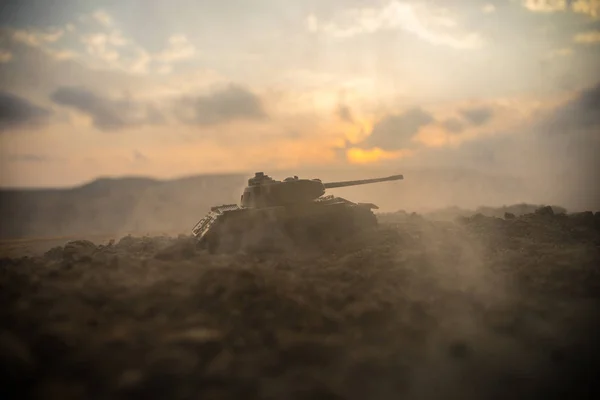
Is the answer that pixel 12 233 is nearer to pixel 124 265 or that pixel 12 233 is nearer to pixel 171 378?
pixel 124 265

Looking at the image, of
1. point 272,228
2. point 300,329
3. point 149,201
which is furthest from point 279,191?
point 149,201

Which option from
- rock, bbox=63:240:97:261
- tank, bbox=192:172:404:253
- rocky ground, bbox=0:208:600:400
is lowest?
rocky ground, bbox=0:208:600:400

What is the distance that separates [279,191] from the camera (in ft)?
38.4

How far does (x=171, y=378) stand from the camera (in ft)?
15.1

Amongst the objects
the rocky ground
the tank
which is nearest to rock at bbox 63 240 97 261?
the rocky ground

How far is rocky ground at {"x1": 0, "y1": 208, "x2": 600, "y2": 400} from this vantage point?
4.62m

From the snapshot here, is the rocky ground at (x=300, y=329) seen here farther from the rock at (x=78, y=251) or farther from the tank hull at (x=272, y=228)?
the tank hull at (x=272, y=228)

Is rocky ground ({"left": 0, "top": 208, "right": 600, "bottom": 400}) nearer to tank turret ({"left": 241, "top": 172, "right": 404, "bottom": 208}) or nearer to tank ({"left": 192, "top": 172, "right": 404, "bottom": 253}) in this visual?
tank ({"left": 192, "top": 172, "right": 404, "bottom": 253})

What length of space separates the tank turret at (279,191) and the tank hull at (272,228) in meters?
0.37

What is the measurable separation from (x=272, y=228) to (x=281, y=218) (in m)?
0.41

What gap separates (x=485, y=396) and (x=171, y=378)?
3.78 meters

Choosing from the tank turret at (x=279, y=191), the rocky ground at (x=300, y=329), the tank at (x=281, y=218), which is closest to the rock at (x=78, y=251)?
the rocky ground at (x=300, y=329)

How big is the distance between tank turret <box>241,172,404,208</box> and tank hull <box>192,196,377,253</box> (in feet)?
1.21

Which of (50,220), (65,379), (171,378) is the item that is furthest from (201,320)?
(50,220)
